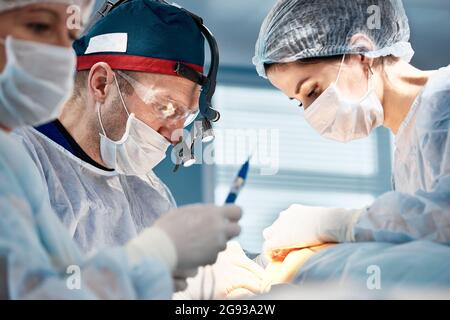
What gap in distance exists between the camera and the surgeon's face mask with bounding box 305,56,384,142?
166 centimetres

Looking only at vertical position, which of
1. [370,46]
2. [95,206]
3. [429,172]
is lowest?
[95,206]

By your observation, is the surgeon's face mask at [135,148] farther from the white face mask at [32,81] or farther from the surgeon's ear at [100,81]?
the white face mask at [32,81]

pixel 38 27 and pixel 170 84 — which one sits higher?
pixel 38 27

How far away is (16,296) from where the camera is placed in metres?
0.87

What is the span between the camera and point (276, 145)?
1544 millimetres

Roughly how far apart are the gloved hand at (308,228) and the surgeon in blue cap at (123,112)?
35cm

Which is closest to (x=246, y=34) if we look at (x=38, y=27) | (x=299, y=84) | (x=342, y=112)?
(x=299, y=84)

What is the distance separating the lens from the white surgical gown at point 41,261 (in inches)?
33.7

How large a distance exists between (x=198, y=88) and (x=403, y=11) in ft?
1.83

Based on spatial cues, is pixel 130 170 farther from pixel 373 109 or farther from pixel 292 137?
pixel 373 109

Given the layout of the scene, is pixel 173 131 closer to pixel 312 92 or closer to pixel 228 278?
pixel 312 92

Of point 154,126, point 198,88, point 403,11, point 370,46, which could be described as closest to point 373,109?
point 370,46

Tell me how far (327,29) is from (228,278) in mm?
692

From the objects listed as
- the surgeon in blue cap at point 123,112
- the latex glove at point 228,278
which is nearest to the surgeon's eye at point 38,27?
the latex glove at point 228,278
